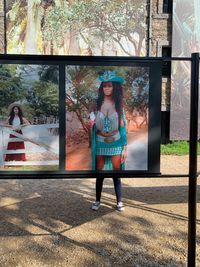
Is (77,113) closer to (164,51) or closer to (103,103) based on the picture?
(103,103)

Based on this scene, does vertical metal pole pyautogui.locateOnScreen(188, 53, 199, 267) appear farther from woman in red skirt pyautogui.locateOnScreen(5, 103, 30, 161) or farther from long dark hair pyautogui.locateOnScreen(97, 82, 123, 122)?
woman in red skirt pyautogui.locateOnScreen(5, 103, 30, 161)

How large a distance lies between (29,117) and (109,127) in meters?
0.80

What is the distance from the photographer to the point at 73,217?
6.00 meters

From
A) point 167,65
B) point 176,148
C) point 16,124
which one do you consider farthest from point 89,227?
point 167,65

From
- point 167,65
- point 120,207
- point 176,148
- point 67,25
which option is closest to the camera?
point 120,207

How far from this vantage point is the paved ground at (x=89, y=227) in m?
4.41

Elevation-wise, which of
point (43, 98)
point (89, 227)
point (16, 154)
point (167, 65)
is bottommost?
point (89, 227)

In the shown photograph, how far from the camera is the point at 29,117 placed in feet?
12.8

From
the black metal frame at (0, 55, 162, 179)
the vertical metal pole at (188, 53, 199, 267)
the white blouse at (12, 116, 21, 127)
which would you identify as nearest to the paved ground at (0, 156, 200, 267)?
the vertical metal pole at (188, 53, 199, 267)

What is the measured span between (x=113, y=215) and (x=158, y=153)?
231 centimetres

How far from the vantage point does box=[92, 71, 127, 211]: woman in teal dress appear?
391 centimetres

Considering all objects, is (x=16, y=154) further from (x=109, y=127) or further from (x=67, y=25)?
(x=67, y=25)

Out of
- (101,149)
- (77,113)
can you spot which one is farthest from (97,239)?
(77,113)

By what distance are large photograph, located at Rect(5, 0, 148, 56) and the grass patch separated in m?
5.30
